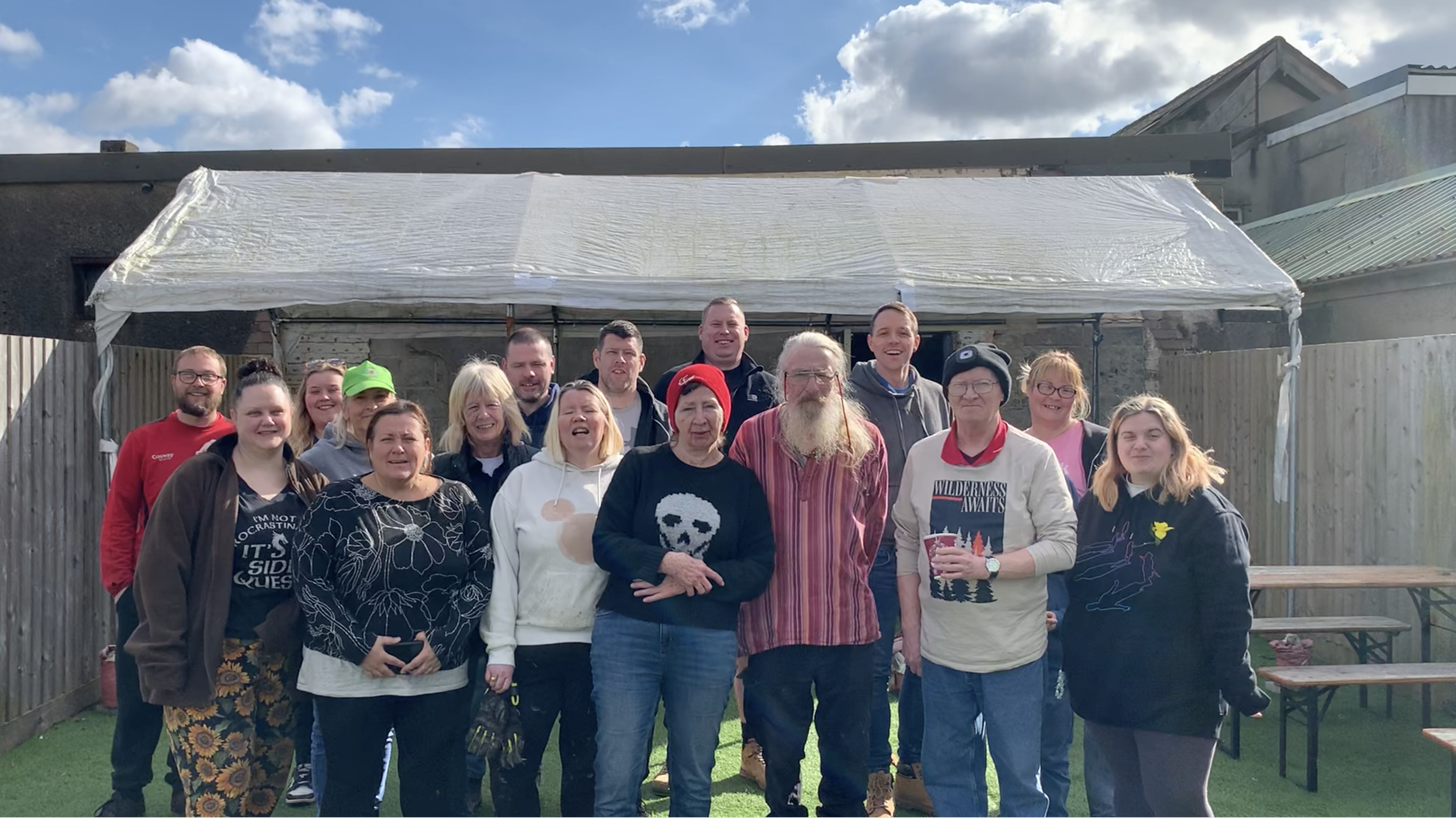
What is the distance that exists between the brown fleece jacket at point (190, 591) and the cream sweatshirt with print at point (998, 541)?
193cm

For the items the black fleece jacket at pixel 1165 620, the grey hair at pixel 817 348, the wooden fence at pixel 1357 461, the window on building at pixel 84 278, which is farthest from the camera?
the window on building at pixel 84 278

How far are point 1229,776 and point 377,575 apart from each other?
12.1 feet

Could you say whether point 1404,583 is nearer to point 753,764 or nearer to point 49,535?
point 753,764

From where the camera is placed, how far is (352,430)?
11.0ft

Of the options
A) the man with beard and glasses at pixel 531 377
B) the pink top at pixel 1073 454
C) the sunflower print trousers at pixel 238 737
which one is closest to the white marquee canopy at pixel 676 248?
the man with beard and glasses at pixel 531 377

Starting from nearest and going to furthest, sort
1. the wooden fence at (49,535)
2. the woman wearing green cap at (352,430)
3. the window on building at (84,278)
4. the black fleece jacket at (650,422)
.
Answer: the woman wearing green cap at (352,430) < the black fleece jacket at (650,422) < the wooden fence at (49,535) < the window on building at (84,278)

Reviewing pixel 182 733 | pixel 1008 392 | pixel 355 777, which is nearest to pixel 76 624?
pixel 182 733

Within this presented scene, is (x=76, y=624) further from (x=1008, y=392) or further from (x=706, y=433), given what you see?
(x=1008, y=392)

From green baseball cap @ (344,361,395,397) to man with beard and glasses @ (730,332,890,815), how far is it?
A: 4.51ft

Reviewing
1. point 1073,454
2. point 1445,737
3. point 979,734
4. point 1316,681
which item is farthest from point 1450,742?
point 979,734

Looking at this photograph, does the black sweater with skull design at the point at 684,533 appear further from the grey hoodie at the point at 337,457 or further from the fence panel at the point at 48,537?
the fence panel at the point at 48,537

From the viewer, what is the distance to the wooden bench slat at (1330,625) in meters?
4.71

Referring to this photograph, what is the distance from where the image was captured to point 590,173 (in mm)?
8688

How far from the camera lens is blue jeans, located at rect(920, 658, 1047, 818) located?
2693 millimetres
